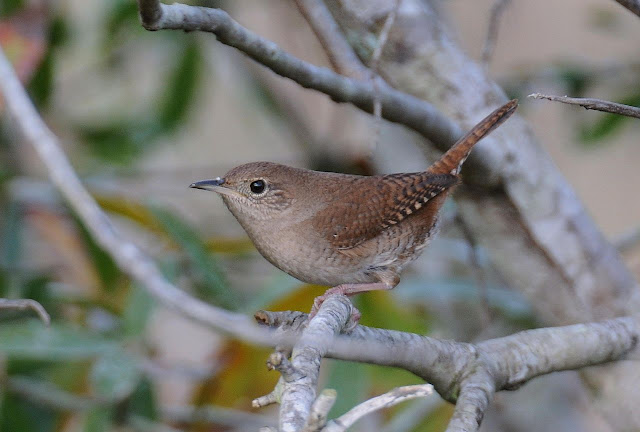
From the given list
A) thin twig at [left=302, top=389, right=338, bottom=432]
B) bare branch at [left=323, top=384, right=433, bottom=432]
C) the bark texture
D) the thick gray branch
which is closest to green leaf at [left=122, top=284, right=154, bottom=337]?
the bark texture

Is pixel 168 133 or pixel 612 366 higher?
pixel 168 133


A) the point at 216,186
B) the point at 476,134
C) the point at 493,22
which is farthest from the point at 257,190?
the point at 493,22

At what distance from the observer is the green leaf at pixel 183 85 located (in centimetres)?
441

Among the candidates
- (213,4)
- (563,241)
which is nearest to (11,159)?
(213,4)

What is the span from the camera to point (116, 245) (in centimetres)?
180

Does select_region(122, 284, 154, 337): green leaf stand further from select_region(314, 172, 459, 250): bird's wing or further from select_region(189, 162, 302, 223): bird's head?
select_region(314, 172, 459, 250): bird's wing

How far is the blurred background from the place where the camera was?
3.13 metres

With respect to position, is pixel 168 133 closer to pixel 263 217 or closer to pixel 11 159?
pixel 11 159

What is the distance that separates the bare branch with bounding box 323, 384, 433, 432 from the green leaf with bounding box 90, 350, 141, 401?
4.96 ft

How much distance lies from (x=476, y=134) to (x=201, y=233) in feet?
7.86

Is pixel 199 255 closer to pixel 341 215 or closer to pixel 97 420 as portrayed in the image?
pixel 97 420

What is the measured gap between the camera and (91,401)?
3.04 m

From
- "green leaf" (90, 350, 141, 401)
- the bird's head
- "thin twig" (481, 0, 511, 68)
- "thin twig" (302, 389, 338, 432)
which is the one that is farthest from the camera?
"green leaf" (90, 350, 141, 401)

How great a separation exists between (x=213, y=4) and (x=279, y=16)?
122cm
